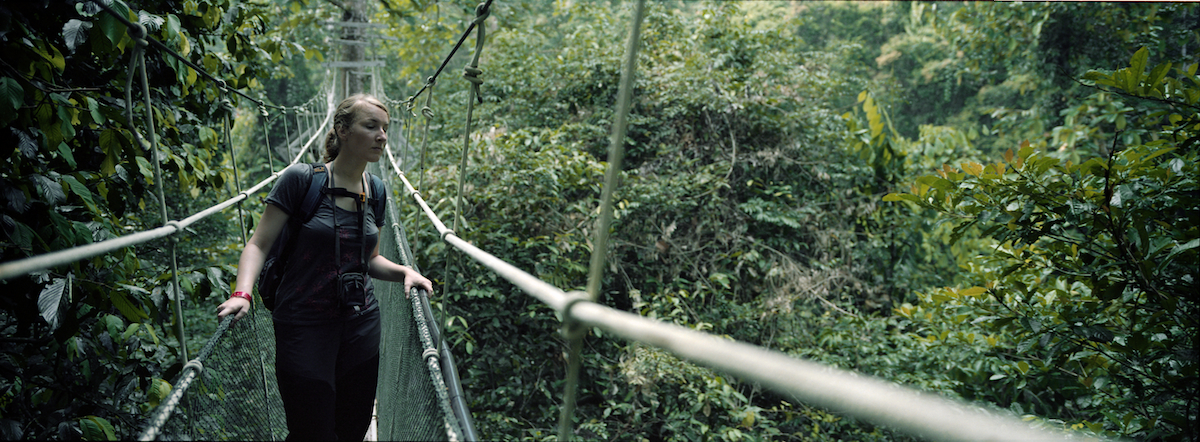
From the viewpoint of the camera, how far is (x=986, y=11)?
4.06 metres

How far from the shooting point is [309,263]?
116 centimetres

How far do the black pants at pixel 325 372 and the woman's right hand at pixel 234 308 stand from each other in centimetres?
13

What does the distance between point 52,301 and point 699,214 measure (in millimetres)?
3932

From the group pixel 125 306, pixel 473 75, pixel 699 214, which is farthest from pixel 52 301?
pixel 699 214

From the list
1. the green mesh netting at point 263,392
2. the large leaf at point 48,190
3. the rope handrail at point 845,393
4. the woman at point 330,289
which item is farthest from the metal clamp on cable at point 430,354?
the rope handrail at point 845,393

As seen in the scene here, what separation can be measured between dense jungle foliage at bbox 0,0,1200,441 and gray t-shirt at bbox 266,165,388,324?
8.6 inches

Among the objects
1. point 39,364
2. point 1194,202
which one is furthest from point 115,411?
point 1194,202

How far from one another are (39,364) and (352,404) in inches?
19.9

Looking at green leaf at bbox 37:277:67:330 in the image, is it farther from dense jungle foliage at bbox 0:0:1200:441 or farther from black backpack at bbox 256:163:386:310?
black backpack at bbox 256:163:386:310

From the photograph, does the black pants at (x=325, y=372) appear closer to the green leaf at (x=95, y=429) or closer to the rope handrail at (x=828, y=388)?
the green leaf at (x=95, y=429)

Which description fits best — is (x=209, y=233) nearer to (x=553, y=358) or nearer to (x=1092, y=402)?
(x=553, y=358)

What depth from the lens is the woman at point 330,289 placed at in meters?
1.13

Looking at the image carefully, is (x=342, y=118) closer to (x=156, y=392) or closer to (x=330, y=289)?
(x=330, y=289)

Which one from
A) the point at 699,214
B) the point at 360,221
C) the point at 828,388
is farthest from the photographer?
the point at 699,214
